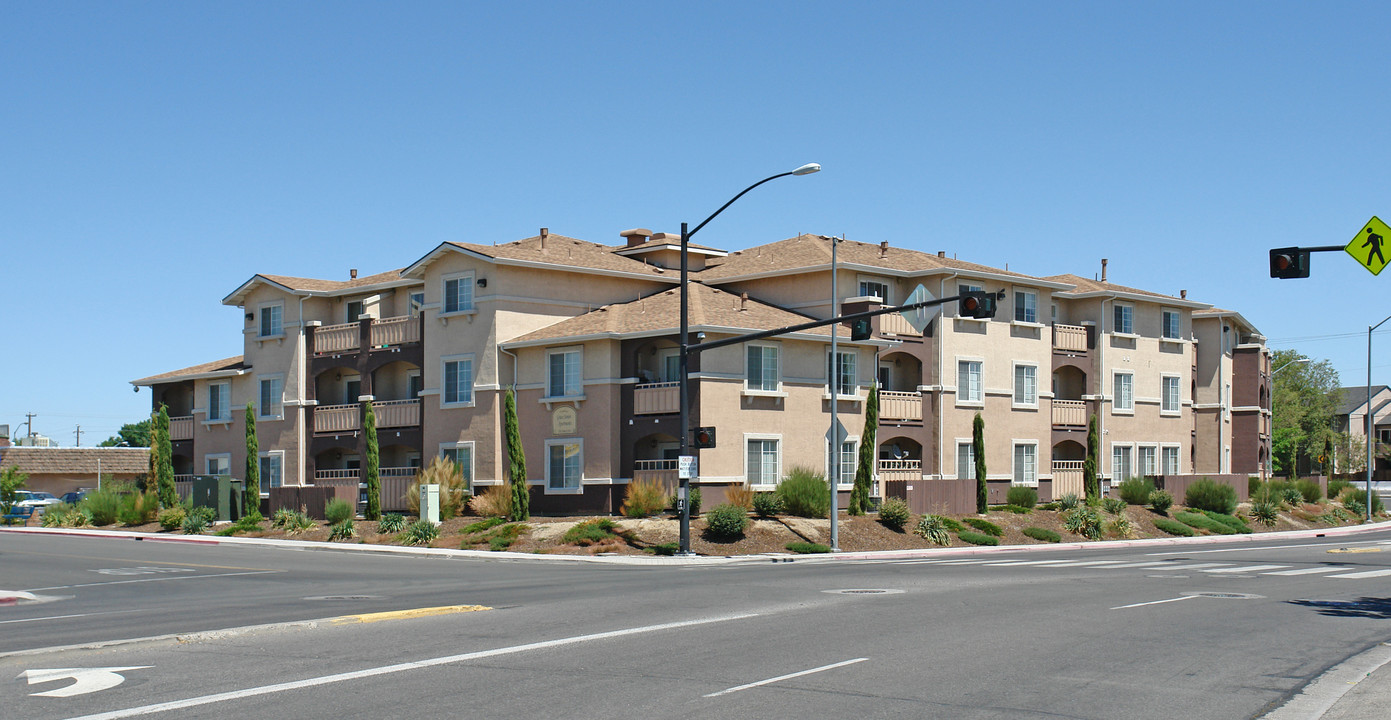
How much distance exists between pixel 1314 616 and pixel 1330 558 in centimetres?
1674

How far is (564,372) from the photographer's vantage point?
45.6 metres

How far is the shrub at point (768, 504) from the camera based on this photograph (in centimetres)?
3866

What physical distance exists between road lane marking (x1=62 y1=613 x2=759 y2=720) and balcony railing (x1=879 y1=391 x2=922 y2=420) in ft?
105

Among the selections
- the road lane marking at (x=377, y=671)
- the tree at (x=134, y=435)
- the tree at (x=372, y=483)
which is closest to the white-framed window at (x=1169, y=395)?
the tree at (x=372, y=483)

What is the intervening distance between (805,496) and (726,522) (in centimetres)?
448

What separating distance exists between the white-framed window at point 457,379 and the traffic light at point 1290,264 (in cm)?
3306

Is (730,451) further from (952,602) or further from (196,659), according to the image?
(196,659)

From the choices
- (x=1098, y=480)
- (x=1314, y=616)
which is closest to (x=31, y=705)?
(x=1314, y=616)

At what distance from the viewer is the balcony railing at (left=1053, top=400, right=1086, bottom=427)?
183 feet

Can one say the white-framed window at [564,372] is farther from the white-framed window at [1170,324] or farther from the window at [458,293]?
the white-framed window at [1170,324]

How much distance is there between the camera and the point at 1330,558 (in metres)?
32.9

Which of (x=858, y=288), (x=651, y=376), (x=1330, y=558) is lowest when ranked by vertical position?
(x=1330, y=558)

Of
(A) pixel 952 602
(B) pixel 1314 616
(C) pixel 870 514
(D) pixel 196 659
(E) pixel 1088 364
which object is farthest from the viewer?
(E) pixel 1088 364

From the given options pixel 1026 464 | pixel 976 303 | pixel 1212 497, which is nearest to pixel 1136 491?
pixel 1026 464
